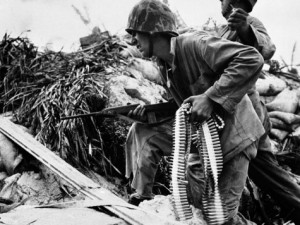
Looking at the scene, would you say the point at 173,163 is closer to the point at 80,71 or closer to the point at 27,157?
the point at 27,157

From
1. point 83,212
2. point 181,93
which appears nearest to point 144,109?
point 181,93

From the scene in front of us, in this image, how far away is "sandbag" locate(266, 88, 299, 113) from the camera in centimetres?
762

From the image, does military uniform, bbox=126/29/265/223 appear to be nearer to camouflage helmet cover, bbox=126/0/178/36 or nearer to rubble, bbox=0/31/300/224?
camouflage helmet cover, bbox=126/0/178/36

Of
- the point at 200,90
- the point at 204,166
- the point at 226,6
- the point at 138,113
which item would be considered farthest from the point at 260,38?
the point at 204,166

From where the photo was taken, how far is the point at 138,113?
12.4 feet

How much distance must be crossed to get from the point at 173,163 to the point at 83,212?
0.68 m

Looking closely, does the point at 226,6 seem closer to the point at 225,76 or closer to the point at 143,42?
the point at 143,42

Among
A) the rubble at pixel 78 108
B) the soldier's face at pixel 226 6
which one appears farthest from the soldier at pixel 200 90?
the soldier's face at pixel 226 6

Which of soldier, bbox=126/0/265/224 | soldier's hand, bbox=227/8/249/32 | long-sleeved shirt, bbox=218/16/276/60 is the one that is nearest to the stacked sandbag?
long-sleeved shirt, bbox=218/16/276/60

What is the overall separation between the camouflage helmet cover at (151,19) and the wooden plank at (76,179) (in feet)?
4.06

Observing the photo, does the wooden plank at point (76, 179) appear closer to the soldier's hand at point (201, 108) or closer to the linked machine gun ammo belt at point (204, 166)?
the linked machine gun ammo belt at point (204, 166)

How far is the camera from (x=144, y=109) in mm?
3785

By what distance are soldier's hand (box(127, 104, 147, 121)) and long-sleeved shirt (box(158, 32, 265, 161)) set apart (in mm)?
370

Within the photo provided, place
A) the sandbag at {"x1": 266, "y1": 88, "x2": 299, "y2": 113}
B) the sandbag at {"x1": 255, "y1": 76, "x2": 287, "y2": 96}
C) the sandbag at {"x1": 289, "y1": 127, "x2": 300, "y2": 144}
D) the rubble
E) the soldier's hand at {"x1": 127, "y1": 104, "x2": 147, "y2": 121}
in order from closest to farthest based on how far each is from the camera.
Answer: the soldier's hand at {"x1": 127, "y1": 104, "x2": 147, "y2": 121}, the rubble, the sandbag at {"x1": 289, "y1": 127, "x2": 300, "y2": 144}, the sandbag at {"x1": 266, "y1": 88, "x2": 299, "y2": 113}, the sandbag at {"x1": 255, "y1": 76, "x2": 287, "y2": 96}
